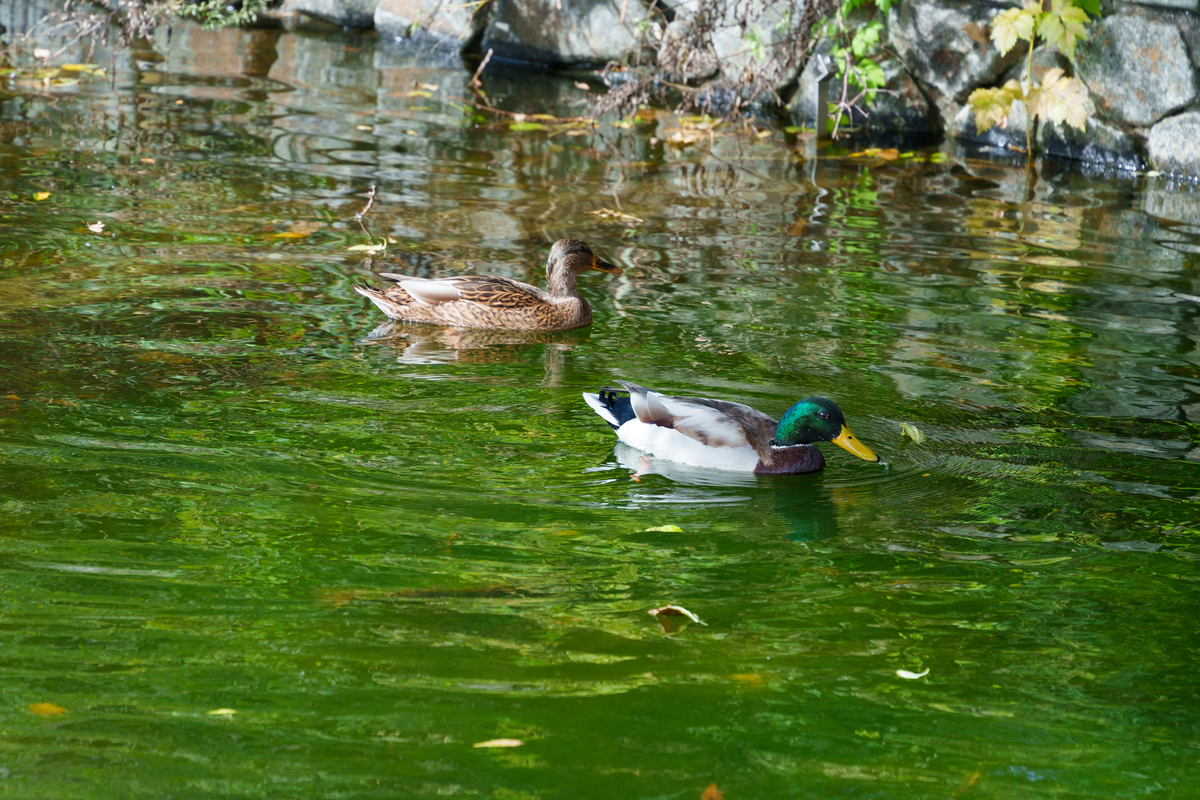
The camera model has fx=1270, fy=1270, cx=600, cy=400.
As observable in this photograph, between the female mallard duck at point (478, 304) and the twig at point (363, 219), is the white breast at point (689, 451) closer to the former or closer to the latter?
the female mallard duck at point (478, 304)

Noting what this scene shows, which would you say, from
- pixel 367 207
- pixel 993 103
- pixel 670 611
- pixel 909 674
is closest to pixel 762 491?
pixel 670 611

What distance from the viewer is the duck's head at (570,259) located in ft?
25.0

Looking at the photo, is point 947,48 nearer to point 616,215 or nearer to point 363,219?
point 616,215

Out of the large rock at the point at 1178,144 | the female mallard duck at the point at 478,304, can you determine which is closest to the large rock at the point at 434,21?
the large rock at the point at 1178,144

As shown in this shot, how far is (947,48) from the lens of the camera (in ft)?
42.1

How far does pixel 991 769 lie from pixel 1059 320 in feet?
15.3

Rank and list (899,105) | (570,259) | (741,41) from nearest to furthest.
→ (570,259), (899,105), (741,41)

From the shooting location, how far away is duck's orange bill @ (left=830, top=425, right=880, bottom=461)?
213 inches

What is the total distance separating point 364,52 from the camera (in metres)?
16.3

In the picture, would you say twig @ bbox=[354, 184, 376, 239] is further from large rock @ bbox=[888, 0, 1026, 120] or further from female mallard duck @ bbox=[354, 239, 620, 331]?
large rock @ bbox=[888, 0, 1026, 120]

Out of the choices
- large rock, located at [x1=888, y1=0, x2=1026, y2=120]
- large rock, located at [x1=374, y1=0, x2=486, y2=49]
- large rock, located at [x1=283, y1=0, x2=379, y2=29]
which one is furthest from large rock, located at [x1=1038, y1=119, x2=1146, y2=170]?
large rock, located at [x1=283, y1=0, x2=379, y2=29]

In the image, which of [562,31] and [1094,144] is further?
[562,31]

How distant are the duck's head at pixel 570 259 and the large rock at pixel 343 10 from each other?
10.8 meters

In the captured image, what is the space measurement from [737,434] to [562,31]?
11239 millimetres
